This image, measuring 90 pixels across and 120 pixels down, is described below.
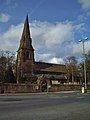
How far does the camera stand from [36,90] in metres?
57.8

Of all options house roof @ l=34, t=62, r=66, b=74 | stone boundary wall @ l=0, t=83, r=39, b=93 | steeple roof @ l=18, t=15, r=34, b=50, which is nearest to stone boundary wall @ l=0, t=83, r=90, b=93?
stone boundary wall @ l=0, t=83, r=39, b=93

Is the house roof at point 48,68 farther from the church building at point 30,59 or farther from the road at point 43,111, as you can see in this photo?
the road at point 43,111

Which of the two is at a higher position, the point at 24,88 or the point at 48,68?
the point at 48,68

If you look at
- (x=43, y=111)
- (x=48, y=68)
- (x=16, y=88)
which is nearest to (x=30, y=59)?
(x=48, y=68)

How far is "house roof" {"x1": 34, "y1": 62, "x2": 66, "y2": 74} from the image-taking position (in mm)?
117456

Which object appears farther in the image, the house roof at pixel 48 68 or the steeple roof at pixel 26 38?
the house roof at pixel 48 68

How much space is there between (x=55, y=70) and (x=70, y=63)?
1184 inches

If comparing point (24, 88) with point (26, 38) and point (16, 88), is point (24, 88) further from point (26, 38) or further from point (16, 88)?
point (26, 38)

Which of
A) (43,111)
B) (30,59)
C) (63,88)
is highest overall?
(30,59)

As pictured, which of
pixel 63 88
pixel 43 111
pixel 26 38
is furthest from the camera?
pixel 26 38

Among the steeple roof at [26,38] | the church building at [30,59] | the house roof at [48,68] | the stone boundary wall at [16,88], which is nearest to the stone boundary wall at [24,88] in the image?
the stone boundary wall at [16,88]

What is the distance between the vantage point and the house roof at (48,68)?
117456 mm

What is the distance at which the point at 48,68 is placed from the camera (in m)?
123

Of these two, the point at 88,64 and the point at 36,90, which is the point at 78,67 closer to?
the point at 88,64
